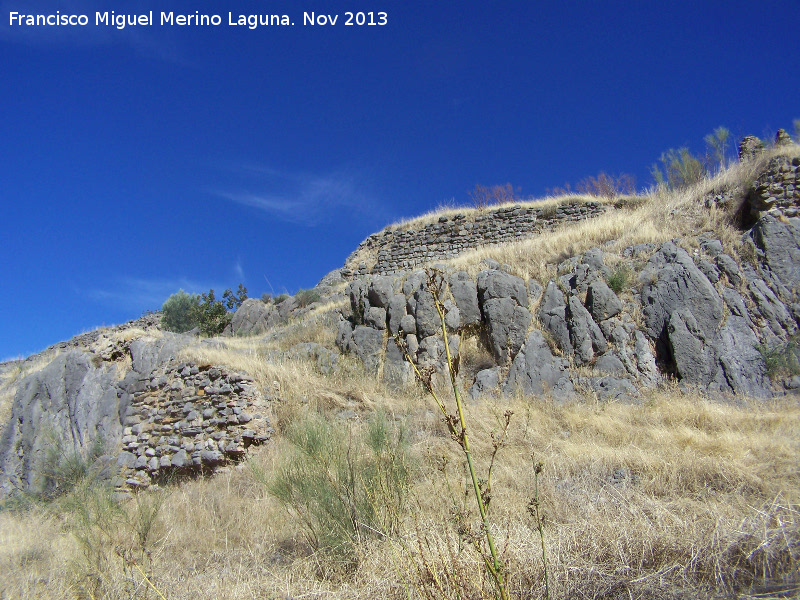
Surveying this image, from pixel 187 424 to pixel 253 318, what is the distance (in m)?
10.0

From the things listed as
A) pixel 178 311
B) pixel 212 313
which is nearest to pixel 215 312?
pixel 212 313

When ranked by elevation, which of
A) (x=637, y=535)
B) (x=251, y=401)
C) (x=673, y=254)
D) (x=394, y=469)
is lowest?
(x=637, y=535)

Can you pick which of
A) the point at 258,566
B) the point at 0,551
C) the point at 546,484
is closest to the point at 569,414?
the point at 546,484

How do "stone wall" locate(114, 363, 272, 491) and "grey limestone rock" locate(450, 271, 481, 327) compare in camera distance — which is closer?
"stone wall" locate(114, 363, 272, 491)

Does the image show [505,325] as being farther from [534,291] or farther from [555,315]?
[534,291]

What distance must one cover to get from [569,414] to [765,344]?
4.05 m

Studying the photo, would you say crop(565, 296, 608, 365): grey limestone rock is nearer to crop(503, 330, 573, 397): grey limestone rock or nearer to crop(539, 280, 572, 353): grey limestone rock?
crop(539, 280, 572, 353): grey limestone rock

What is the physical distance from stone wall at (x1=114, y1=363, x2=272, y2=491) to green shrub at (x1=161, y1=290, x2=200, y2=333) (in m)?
14.5

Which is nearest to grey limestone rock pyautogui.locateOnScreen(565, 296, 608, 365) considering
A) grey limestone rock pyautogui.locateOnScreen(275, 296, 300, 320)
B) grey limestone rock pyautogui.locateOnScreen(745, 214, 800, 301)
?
grey limestone rock pyautogui.locateOnScreen(745, 214, 800, 301)

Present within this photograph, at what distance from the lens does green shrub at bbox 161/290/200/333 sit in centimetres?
2472

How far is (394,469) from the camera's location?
4.38 metres

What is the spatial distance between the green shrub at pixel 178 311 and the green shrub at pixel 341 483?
2098 centimetres

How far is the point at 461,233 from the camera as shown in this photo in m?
19.3

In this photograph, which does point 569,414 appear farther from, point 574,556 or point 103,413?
point 103,413
